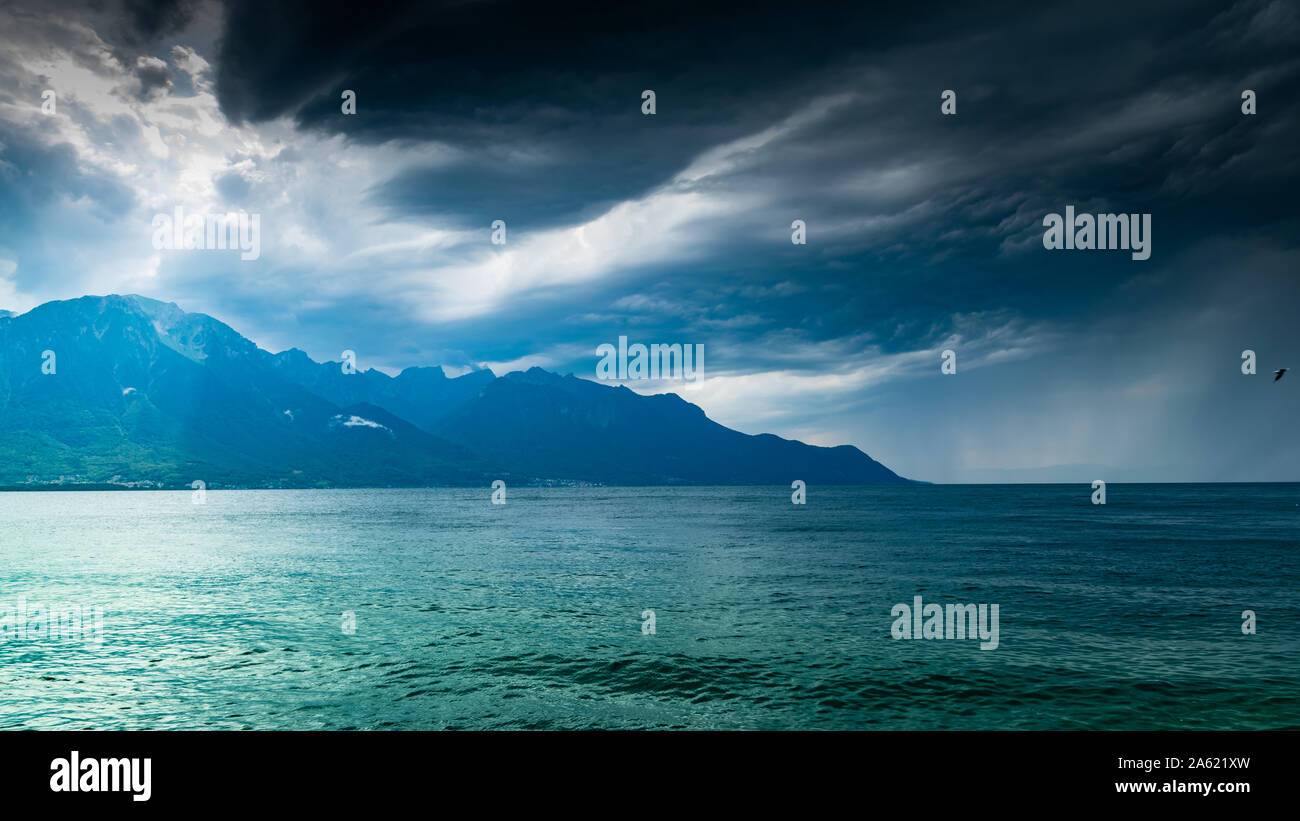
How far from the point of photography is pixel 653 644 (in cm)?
3734

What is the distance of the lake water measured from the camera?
26.7 metres

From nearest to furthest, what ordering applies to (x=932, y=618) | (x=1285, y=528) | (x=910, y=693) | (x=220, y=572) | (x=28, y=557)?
(x=910, y=693) → (x=932, y=618) → (x=220, y=572) → (x=28, y=557) → (x=1285, y=528)

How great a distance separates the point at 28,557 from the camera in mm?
88750

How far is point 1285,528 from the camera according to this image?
415 ft

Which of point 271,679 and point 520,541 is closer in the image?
point 271,679

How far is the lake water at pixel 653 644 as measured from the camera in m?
26.7

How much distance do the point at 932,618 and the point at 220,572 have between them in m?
69.2
